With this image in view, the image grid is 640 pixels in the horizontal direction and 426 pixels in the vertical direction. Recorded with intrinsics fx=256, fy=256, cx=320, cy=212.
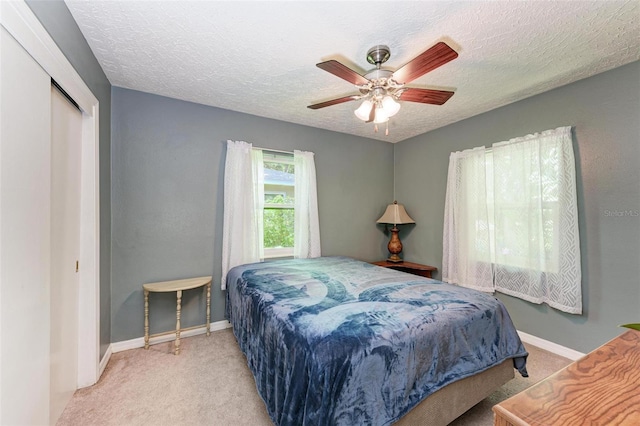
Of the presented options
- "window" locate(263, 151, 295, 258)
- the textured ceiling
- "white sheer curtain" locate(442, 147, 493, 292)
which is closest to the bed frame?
"white sheer curtain" locate(442, 147, 493, 292)

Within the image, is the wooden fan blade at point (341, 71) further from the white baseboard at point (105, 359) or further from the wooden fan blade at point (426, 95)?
the white baseboard at point (105, 359)

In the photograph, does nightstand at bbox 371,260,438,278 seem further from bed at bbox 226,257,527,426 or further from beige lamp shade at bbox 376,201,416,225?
bed at bbox 226,257,527,426

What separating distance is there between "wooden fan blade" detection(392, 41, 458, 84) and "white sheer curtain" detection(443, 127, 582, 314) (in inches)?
69.9

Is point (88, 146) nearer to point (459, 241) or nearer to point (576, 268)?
point (459, 241)

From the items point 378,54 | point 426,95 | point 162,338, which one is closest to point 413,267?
point 426,95

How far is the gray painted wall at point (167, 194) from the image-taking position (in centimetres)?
247

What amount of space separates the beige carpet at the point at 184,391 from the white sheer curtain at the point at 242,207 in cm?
82

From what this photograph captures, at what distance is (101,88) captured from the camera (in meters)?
2.12

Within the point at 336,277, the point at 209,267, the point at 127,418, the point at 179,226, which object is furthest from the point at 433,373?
the point at 179,226

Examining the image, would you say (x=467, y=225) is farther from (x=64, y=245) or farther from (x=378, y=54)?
(x=64, y=245)

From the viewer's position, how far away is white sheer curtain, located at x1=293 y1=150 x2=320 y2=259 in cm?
333

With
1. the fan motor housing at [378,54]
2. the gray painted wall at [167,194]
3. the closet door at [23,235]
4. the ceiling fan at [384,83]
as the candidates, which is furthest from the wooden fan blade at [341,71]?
the gray painted wall at [167,194]

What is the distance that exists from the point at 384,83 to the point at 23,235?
6.86 feet

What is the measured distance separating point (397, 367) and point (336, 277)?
1090 millimetres
